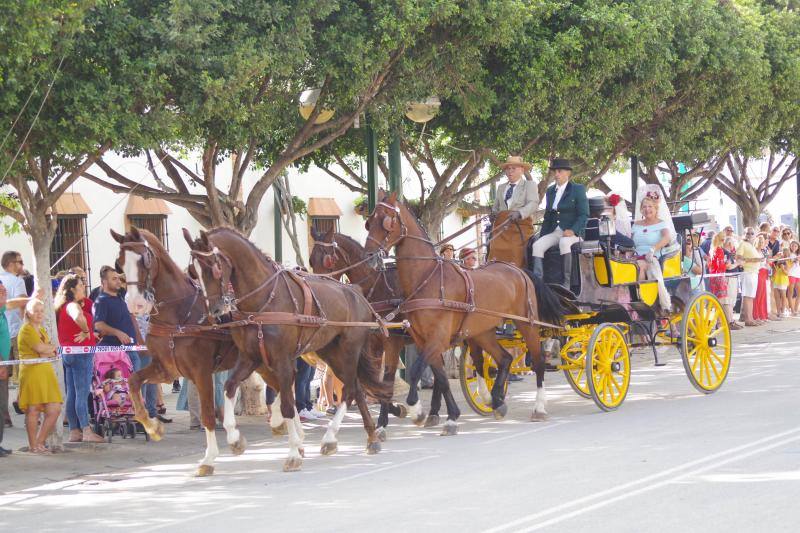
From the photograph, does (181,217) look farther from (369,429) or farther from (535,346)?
(369,429)

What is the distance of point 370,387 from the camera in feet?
37.8

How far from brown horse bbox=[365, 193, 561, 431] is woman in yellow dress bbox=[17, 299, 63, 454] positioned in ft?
11.9

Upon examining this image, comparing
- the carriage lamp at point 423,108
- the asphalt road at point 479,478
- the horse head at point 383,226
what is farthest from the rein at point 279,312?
the carriage lamp at point 423,108

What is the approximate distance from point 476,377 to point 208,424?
481 cm

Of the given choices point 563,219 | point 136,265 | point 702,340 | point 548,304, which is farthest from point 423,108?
point 136,265

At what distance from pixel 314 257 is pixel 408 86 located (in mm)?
3475

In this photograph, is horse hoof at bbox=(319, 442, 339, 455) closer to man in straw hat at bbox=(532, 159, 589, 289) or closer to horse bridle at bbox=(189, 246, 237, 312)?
horse bridle at bbox=(189, 246, 237, 312)

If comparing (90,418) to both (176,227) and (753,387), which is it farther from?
(176,227)

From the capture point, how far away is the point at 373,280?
511 inches

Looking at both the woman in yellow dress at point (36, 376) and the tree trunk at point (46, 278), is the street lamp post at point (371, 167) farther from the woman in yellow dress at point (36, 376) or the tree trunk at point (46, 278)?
the woman in yellow dress at point (36, 376)

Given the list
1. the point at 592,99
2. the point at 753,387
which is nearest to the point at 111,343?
the point at 753,387

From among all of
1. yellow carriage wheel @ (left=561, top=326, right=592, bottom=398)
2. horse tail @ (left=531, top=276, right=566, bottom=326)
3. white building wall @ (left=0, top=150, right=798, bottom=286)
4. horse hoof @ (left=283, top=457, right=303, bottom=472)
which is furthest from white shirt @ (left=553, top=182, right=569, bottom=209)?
white building wall @ (left=0, top=150, right=798, bottom=286)

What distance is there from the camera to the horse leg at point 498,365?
12.8 metres

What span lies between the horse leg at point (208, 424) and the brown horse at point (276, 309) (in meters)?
0.53
